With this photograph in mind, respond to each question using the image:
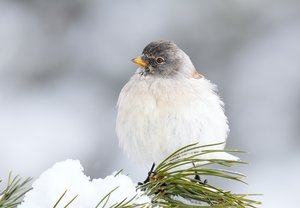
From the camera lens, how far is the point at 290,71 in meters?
9.73

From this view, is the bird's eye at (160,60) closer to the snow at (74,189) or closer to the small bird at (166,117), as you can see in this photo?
the small bird at (166,117)

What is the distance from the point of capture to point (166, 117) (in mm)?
4496

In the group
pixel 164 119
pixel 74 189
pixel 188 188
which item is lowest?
pixel 74 189

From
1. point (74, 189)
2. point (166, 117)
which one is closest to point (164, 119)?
point (166, 117)

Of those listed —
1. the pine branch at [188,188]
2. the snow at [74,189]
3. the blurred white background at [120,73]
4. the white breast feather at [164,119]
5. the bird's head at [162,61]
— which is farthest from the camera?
the blurred white background at [120,73]

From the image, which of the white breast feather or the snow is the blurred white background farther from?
the snow

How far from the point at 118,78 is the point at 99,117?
0.58m

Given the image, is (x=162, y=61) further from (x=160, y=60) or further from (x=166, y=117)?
(x=166, y=117)

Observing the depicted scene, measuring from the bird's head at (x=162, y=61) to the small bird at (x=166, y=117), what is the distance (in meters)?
0.09

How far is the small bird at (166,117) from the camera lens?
4492 millimetres

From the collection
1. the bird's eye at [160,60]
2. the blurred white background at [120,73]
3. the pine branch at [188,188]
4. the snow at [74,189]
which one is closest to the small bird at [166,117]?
the bird's eye at [160,60]

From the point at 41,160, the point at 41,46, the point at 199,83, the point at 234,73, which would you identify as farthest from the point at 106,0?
the point at 199,83

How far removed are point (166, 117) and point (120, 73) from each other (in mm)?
4508

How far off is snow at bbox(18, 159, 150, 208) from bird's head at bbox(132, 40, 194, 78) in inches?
→ 93.9
